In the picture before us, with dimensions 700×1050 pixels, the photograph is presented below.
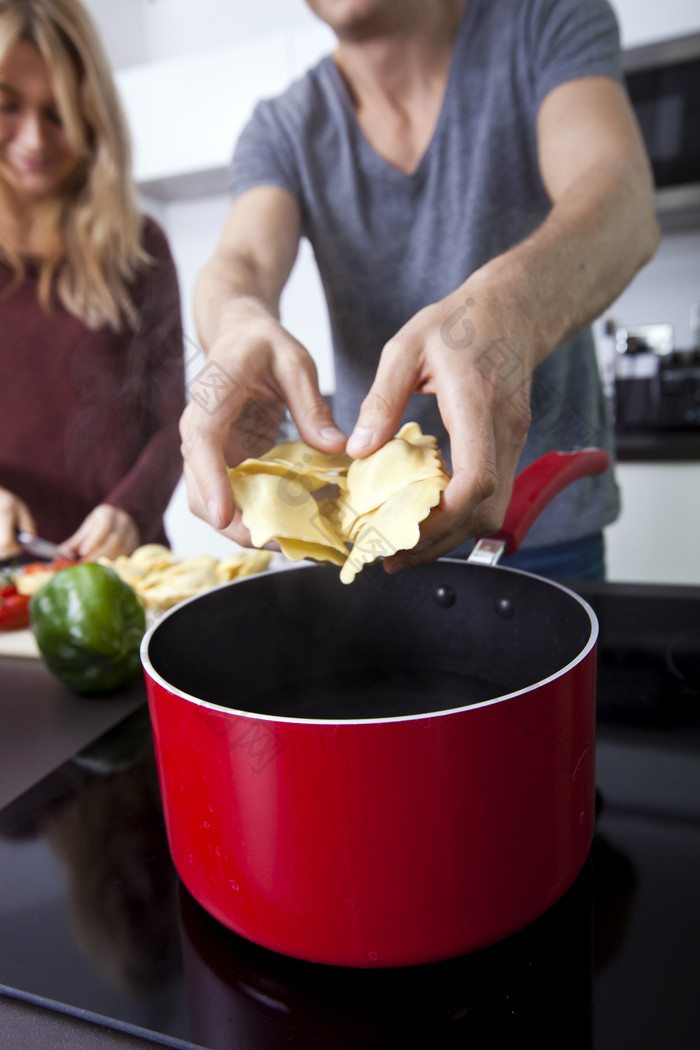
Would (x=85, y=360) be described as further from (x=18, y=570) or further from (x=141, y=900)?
(x=141, y=900)

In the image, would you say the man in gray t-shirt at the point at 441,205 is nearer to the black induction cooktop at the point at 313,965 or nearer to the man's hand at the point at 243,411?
the man's hand at the point at 243,411

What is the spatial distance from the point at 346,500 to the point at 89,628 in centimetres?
28

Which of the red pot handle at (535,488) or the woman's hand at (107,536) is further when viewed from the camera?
the woman's hand at (107,536)

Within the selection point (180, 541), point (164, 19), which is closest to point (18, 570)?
point (180, 541)

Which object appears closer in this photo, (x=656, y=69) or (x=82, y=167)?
(x=82, y=167)

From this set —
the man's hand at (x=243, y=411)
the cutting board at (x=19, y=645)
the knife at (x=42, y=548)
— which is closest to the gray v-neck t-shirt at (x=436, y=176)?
the man's hand at (x=243, y=411)

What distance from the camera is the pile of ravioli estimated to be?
0.36 metres

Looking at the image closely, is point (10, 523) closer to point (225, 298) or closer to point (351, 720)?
point (225, 298)

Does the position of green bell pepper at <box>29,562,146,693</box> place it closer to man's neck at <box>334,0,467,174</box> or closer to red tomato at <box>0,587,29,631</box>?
red tomato at <box>0,587,29,631</box>

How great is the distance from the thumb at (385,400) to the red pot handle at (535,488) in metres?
0.11

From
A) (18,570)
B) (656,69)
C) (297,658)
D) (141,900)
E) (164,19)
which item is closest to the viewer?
(141,900)

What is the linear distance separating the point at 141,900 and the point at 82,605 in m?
0.31

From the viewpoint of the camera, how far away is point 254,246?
2.22 feet

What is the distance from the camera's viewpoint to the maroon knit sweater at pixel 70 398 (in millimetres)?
1182
